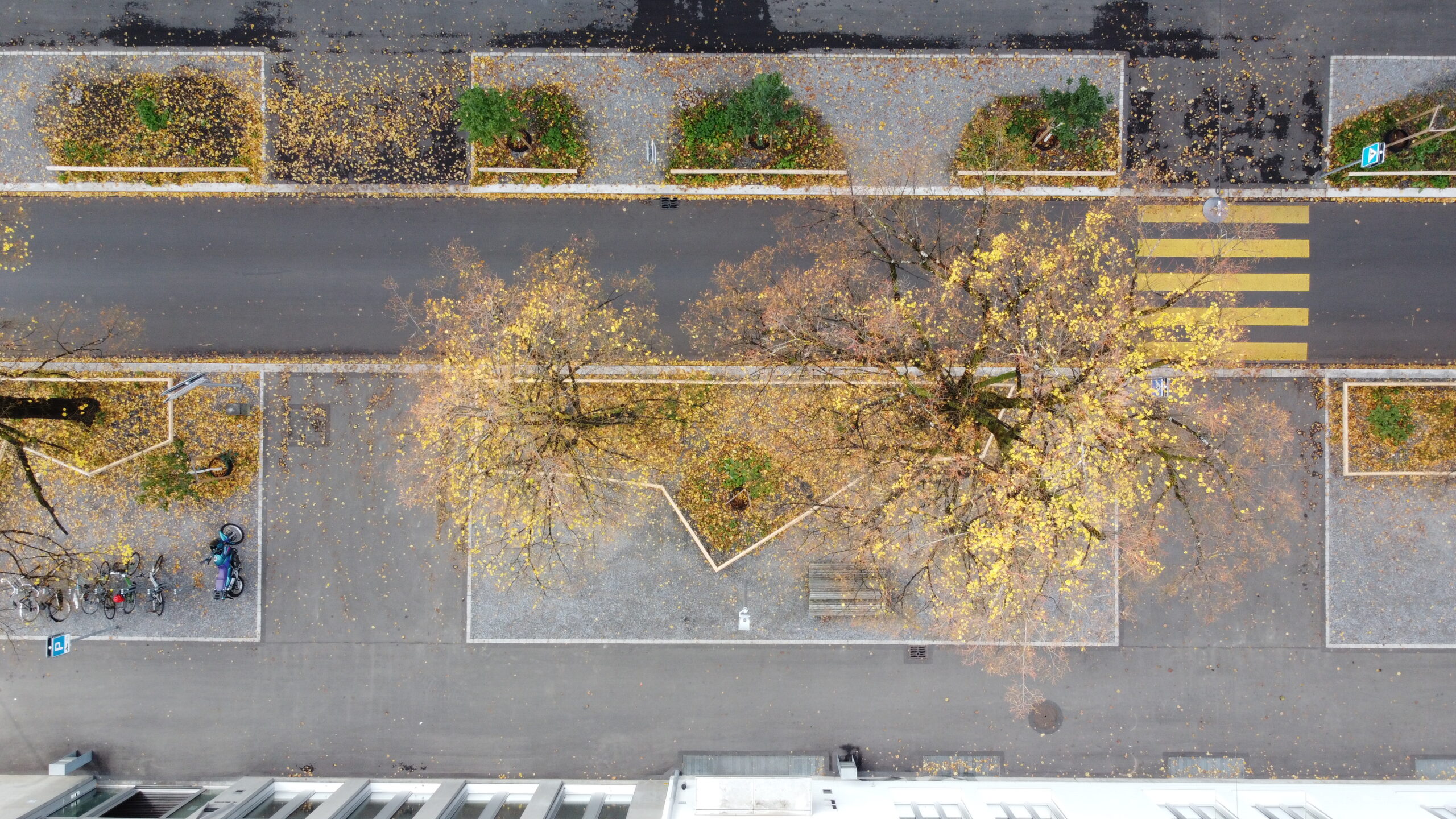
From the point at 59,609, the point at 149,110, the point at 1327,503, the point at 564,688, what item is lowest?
the point at 564,688

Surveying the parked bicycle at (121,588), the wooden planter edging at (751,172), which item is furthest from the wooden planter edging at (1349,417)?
the parked bicycle at (121,588)

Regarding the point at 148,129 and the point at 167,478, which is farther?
the point at 148,129

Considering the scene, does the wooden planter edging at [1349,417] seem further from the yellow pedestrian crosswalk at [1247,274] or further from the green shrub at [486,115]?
the green shrub at [486,115]

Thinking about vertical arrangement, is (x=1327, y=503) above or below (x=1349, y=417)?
below

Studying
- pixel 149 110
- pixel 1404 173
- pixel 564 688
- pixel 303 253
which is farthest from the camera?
pixel 564 688

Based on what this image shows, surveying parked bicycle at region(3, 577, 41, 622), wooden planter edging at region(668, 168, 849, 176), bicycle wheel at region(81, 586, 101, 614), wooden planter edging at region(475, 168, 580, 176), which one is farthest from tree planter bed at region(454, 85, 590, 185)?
parked bicycle at region(3, 577, 41, 622)

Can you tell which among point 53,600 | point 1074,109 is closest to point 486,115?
point 1074,109

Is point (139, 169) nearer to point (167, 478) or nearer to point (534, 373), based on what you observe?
point (167, 478)
